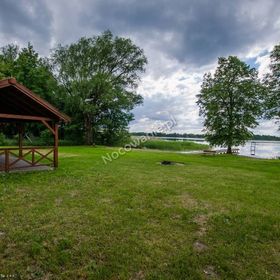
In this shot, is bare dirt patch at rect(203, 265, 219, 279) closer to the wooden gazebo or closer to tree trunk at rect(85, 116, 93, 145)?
the wooden gazebo

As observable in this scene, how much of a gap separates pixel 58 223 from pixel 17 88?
6627 millimetres

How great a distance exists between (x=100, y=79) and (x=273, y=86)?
18403 millimetres

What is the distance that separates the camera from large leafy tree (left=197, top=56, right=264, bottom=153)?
22750 millimetres

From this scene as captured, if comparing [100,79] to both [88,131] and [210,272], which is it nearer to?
[88,131]

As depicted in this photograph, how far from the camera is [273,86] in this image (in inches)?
687

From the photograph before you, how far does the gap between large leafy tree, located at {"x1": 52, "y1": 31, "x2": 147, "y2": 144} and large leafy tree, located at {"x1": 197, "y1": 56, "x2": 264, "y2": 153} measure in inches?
435

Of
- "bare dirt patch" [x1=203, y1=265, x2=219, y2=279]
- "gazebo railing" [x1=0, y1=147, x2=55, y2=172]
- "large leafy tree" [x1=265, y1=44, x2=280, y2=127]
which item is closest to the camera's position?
"bare dirt patch" [x1=203, y1=265, x2=219, y2=279]

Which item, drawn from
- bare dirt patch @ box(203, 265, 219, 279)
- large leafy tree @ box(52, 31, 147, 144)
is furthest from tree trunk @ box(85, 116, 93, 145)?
bare dirt patch @ box(203, 265, 219, 279)

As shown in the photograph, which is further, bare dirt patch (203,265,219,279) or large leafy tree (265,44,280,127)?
large leafy tree (265,44,280,127)

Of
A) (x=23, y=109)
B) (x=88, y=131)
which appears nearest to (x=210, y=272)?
(x=23, y=109)

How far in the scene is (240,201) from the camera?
6.54m

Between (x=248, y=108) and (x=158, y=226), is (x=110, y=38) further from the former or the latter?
(x=158, y=226)

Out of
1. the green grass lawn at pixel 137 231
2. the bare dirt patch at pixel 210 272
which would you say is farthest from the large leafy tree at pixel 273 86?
the bare dirt patch at pixel 210 272

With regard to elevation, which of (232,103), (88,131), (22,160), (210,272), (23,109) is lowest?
(210,272)
